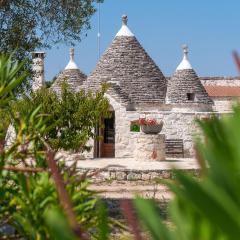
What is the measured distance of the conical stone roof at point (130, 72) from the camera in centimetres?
2461

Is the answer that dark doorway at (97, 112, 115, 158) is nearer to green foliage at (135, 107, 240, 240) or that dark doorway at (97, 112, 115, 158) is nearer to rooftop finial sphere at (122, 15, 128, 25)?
rooftop finial sphere at (122, 15, 128, 25)

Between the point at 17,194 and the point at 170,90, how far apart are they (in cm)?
2417

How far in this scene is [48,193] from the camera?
1.45 metres

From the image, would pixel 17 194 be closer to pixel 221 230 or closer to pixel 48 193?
pixel 48 193

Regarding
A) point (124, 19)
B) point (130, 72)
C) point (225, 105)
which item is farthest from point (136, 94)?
point (225, 105)

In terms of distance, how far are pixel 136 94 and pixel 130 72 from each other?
4.24 feet

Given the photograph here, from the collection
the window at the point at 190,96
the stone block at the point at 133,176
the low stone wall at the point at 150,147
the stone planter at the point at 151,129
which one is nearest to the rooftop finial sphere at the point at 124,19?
the window at the point at 190,96

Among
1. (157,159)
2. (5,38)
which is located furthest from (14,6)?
(157,159)

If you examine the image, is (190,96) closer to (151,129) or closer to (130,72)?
(130,72)

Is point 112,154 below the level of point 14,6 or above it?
below

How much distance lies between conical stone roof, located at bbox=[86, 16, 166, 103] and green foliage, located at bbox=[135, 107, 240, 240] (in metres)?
23.5

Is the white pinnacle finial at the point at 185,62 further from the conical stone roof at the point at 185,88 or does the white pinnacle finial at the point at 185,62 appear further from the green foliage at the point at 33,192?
the green foliage at the point at 33,192

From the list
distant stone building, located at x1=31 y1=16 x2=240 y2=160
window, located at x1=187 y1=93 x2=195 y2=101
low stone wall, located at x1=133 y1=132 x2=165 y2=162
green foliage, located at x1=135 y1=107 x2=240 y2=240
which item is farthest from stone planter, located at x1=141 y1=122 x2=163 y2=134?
green foliage, located at x1=135 y1=107 x2=240 y2=240

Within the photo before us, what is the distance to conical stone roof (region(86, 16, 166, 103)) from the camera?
80.7ft
